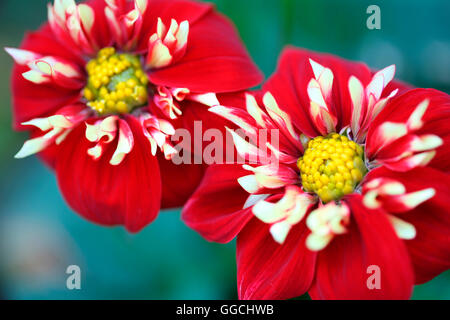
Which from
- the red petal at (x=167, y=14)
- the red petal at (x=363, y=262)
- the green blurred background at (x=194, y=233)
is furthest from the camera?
the green blurred background at (x=194, y=233)

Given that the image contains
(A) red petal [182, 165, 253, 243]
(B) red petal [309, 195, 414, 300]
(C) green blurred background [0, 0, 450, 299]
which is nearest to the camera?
(B) red petal [309, 195, 414, 300]

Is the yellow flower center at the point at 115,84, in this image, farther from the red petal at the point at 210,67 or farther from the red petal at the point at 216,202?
the red petal at the point at 216,202

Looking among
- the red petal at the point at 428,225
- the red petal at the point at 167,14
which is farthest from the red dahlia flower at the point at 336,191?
the red petal at the point at 167,14

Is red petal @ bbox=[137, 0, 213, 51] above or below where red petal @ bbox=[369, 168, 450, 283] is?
above

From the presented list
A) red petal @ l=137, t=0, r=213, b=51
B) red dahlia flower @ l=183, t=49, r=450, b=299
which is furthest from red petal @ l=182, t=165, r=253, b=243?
red petal @ l=137, t=0, r=213, b=51

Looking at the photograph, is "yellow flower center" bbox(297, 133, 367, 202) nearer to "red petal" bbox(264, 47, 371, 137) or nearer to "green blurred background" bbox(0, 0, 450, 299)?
"red petal" bbox(264, 47, 371, 137)

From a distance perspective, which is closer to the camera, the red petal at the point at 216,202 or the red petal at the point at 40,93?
the red petal at the point at 216,202

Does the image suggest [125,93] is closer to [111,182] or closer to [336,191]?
[111,182]
